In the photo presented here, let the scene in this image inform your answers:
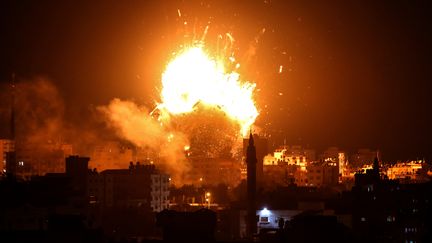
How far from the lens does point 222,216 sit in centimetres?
5991

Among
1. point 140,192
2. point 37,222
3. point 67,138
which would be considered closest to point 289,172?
point 67,138

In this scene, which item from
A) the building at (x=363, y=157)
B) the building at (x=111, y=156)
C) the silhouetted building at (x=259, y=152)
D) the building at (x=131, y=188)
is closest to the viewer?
the building at (x=131, y=188)

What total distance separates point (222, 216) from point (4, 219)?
18.2m

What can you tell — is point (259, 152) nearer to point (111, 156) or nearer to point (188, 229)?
point (111, 156)

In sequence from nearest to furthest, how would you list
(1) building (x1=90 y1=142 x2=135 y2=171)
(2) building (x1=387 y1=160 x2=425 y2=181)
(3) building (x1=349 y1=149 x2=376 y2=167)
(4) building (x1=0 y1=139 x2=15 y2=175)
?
(1) building (x1=90 y1=142 x2=135 y2=171)
(4) building (x1=0 y1=139 x2=15 y2=175)
(2) building (x1=387 y1=160 x2=425 y2=181)
(3) building (x1=349 y1=149 x2=376 y2=167)

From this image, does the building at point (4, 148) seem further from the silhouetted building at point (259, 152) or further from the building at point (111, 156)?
the silhouetted building at point (259, 152)

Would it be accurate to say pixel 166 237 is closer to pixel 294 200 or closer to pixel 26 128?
pixel 294 200

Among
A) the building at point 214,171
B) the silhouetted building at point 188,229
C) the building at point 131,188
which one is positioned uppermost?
the building at point 214,171

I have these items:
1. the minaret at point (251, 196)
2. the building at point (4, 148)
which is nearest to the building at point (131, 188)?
the minaret at point (251, 196)

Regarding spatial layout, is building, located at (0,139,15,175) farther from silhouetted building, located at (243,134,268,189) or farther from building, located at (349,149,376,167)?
building, located at (349,149,376,167)

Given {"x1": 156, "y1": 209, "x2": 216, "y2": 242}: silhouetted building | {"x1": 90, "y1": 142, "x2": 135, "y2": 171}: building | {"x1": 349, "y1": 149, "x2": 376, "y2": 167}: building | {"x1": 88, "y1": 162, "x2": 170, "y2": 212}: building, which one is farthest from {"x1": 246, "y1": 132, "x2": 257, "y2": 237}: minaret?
{"x1": 349, "y1": 149, "x2": 376, "y2": 167}: building

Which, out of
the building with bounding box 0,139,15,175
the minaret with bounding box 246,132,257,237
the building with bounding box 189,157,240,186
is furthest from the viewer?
the building with bounding box 0,139,15,175

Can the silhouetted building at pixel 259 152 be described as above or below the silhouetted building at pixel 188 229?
above

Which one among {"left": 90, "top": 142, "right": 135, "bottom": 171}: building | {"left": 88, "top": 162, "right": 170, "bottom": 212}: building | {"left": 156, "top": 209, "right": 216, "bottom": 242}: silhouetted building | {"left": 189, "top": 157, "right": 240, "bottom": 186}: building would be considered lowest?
{"left": 156, "top": 209, "right": 216, "bottom": 242}: silhouetted building
